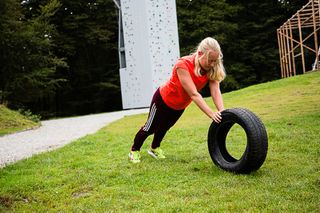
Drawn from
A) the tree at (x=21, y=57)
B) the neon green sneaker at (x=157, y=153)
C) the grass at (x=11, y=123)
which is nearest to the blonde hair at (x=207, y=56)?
the neon green sneaker at (x=157, y=153)

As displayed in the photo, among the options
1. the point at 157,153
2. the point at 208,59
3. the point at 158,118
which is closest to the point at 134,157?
the point at 157,153

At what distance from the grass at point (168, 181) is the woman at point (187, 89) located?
0.49 m

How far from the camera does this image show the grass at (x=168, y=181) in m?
3.06

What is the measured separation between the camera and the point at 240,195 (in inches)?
125

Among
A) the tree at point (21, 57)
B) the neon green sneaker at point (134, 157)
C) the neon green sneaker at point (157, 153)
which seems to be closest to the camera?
the neon green sneaker at point (134, 157)

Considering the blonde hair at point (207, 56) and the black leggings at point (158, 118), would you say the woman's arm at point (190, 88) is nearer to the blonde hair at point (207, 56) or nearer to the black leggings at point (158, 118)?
the blonde hair at point (207, 56)

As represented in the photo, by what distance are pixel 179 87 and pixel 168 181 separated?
4.17 feet

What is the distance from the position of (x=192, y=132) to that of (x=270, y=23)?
24.7m

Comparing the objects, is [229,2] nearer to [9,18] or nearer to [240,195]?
[9,18]

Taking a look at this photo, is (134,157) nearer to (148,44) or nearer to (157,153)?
(157,153)

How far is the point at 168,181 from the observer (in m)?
3.88

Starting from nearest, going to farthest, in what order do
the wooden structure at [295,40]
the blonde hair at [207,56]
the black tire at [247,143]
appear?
the black tire at [247,143] → the blonde hair at [207,56] → the wooden structure at [295,40]

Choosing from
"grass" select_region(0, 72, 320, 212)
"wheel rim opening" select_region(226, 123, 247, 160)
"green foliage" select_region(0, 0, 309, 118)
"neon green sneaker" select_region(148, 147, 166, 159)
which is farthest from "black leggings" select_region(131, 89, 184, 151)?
"green foliage" select_region(0, 0, 309, 118)

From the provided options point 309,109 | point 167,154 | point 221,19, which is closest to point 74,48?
point 221,19
